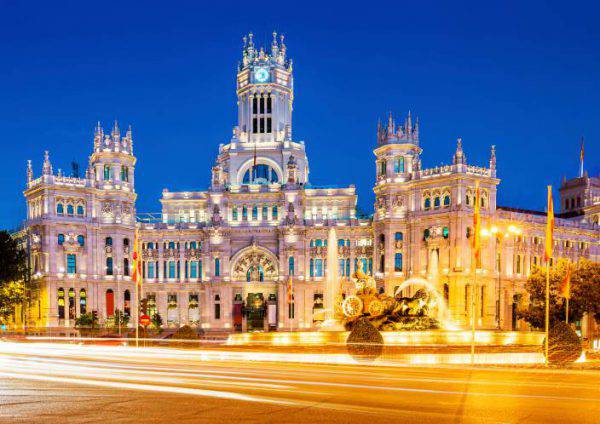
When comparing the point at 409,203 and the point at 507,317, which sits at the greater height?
the point at 409,203

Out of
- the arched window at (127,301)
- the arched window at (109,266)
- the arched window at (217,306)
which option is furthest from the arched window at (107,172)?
the arched window at (217,306)

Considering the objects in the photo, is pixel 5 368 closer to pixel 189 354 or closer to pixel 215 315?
pixel 189 354

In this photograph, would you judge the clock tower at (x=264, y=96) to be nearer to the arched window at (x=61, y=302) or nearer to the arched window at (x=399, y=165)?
the arched window at (x=399, y=165)

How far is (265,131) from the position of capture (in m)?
123

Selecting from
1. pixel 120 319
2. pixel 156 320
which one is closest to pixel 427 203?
pixel 156 320

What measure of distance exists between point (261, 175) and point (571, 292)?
59.9 m

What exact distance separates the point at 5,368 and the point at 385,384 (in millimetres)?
18662

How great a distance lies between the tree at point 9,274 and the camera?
87.0 metres

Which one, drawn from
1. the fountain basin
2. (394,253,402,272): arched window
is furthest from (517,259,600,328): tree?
(394,253,402,272): arched window

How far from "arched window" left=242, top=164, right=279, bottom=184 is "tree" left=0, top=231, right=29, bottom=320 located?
1539 inches

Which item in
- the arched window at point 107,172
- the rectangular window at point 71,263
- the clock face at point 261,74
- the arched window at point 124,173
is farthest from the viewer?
the clock face at point 261,74

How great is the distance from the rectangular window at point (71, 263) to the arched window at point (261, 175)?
30.6m

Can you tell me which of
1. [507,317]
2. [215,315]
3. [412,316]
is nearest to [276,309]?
[215,315]

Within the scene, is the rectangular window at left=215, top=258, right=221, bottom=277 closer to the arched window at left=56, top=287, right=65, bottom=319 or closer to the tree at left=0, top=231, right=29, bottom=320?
the arched window at left=56, top=287, right=65, bottom=319
